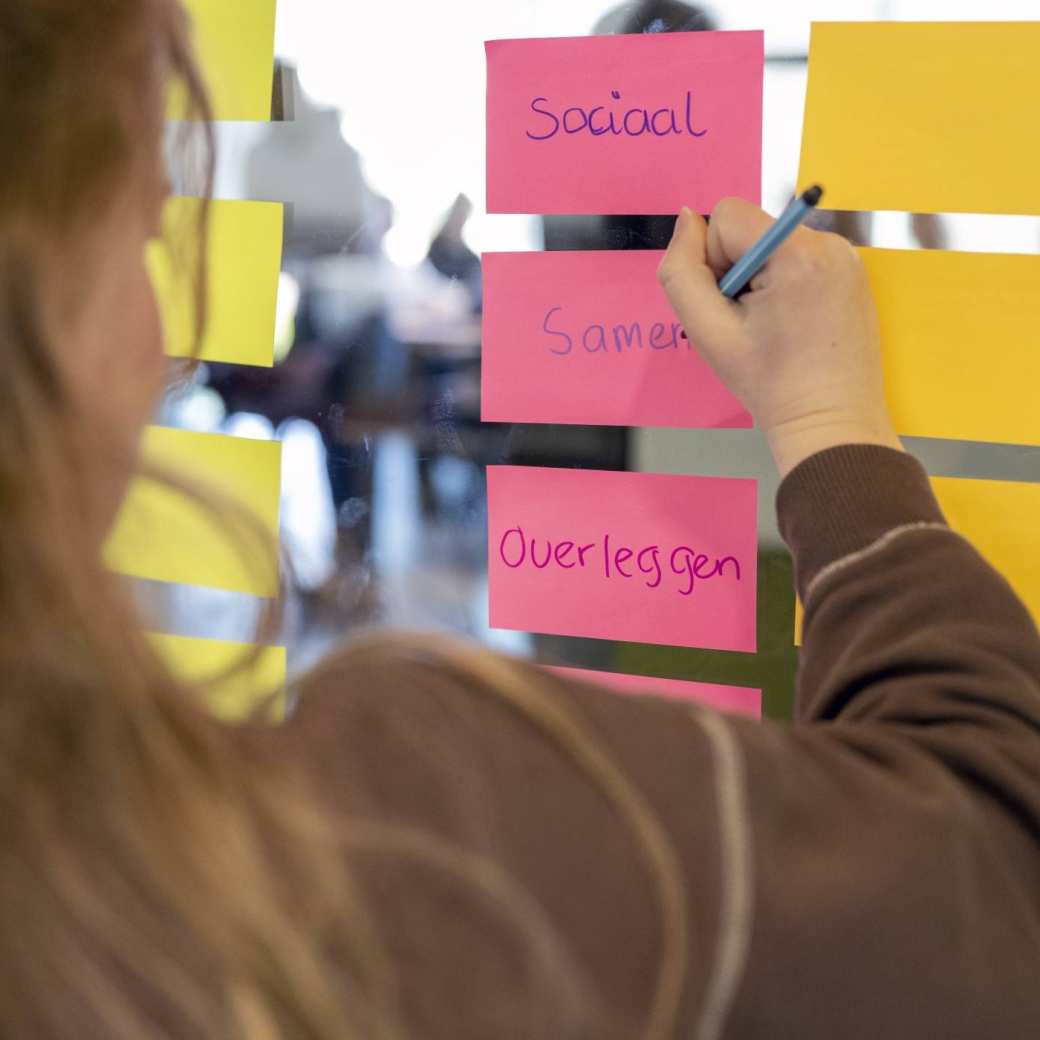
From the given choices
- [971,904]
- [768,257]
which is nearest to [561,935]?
[971,904]

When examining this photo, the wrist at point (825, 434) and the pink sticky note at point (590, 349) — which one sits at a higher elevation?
the pink sticky note at point (590, 349)

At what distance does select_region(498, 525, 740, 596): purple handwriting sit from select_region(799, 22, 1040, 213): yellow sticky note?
206 millimetres

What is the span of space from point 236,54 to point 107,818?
0.55 metres

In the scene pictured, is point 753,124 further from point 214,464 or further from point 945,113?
point 214,464

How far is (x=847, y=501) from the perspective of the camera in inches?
20.0

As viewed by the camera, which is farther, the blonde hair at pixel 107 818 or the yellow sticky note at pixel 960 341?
the yellow sticky note at pixel 960 341

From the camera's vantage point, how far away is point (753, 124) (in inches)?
23.8

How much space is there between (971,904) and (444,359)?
17.3 inches

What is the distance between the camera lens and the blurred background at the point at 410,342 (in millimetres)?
636

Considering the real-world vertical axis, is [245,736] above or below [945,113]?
below

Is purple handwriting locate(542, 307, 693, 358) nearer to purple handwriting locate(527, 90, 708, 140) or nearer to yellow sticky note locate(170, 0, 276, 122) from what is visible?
purple handwriting locate(527, 90, 708, 140)

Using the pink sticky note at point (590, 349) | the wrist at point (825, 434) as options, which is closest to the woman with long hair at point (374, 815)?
the wrist at point (825, 434)

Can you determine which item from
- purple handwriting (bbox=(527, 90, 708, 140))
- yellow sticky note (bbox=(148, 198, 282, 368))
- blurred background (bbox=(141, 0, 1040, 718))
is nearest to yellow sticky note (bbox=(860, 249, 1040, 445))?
blurred background (bbox=(141, 0, 1040, 718))

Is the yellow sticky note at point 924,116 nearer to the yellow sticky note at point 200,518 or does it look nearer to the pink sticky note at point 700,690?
the pink sticky note at point 700,690
